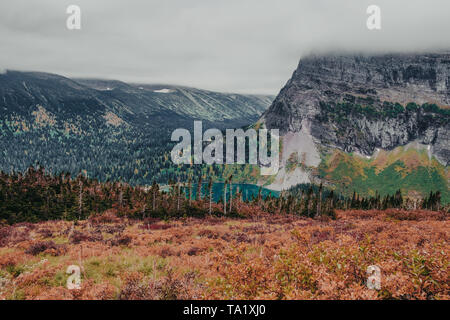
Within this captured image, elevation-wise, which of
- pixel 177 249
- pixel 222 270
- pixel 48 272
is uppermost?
pixel 222 270

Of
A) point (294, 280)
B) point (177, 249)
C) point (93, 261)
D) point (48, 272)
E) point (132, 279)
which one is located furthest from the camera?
point (177, 249)

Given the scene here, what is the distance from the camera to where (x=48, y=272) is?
12.1 meters

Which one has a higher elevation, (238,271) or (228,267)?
(238,271)

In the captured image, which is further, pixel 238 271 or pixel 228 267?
pixel 228 267

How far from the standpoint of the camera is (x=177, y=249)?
57.0 ft

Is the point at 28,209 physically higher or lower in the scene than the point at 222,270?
lower
